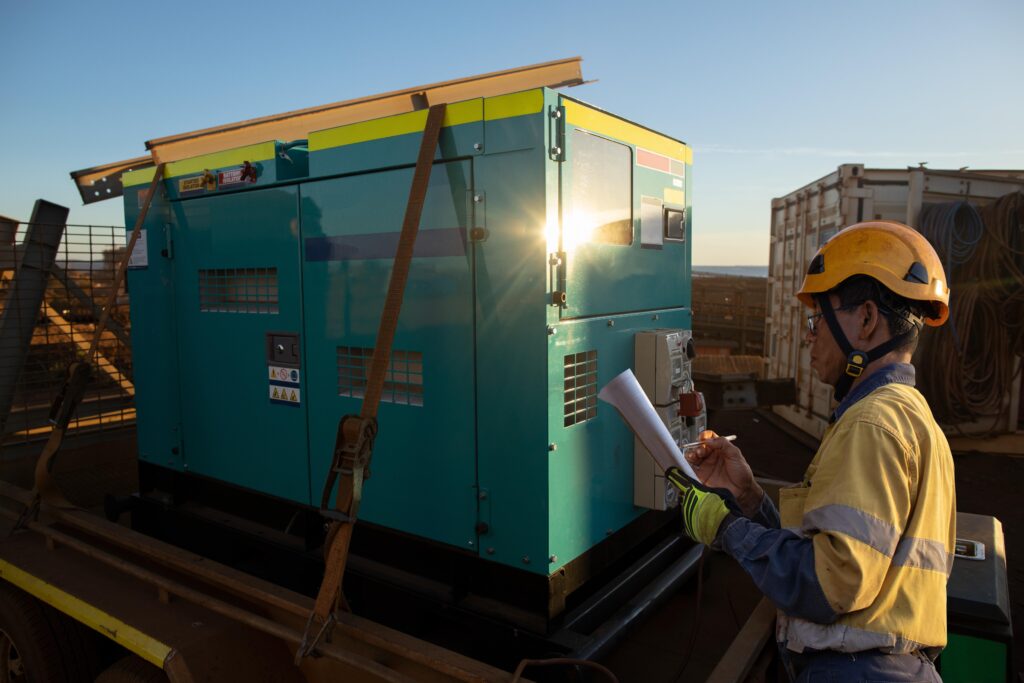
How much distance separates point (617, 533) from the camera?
275 centimetres

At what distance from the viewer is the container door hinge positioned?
2191 mm

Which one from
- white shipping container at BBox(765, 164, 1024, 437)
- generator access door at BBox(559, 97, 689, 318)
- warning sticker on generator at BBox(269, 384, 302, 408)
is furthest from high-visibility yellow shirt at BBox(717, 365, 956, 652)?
white shipping container at BBox(765, 164, 1024, 437)

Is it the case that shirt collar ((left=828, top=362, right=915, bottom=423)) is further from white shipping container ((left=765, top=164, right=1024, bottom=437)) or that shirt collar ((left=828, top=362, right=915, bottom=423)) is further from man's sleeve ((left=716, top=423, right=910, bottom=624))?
white shipping container ((left=765, top=164, right=1024, bottom=437))

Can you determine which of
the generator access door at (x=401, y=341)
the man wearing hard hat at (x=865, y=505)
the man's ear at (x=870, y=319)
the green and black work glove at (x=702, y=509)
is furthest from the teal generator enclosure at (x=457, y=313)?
the man's ear at (x=870, y=319)

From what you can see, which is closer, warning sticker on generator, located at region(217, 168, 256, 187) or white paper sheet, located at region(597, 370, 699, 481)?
white paper sheet, located at region(597, 370, 699, 481)

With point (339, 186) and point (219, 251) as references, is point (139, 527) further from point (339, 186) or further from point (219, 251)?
point (339, 186)

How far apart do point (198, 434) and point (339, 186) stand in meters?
1.63

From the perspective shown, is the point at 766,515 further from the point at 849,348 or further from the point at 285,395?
the point at 285,395

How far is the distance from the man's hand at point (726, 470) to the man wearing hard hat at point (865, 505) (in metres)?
0.27

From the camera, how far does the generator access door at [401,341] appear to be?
7.95 ft

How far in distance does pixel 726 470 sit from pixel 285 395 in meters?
1.96

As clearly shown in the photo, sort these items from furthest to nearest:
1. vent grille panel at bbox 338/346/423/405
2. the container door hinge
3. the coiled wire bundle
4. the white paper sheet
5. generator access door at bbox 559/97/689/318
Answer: the coiled wire bundle, vent grille panel at bbox 338/346/423/405, generator access door at bbox 559/97/689/318, the container door hinge, the white paper sheet

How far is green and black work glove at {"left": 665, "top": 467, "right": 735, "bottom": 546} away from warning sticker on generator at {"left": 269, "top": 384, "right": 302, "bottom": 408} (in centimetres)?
185

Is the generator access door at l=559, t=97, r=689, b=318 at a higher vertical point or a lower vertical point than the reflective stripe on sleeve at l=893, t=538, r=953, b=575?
higher
